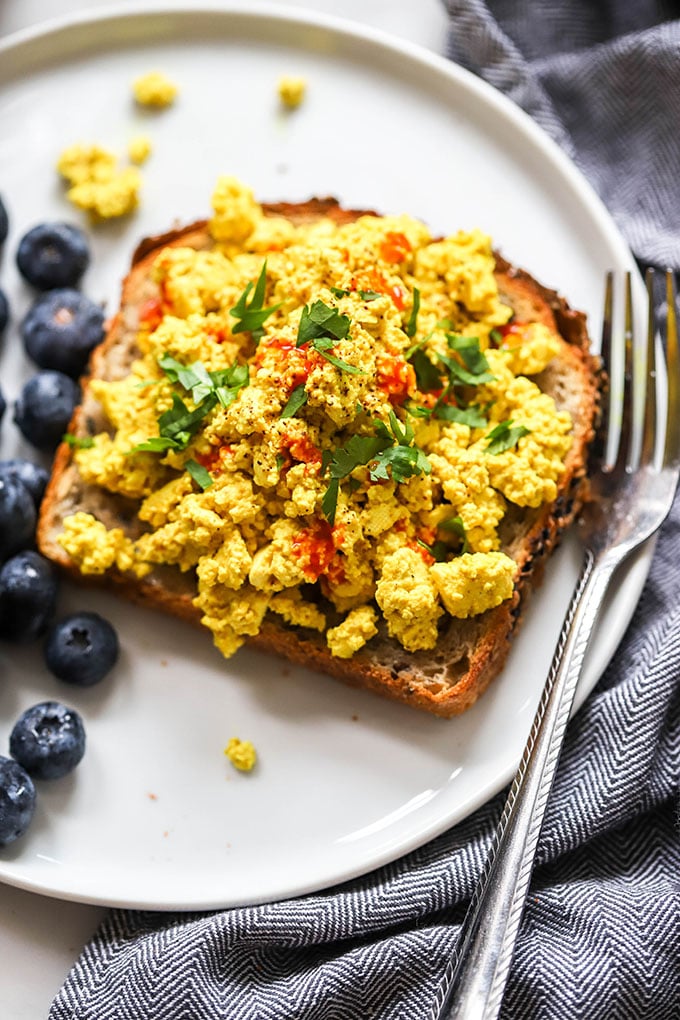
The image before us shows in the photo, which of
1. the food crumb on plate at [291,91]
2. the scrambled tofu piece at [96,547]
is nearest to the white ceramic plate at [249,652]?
the food crumb on plate at [291,91]

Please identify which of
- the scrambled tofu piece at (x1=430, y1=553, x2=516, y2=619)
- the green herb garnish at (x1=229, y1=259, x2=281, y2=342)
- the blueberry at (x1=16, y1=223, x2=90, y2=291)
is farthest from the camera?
the blueberry at (x1=16, y1=223, x2=90, y2=291)

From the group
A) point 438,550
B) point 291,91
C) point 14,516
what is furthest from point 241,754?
point 291,91

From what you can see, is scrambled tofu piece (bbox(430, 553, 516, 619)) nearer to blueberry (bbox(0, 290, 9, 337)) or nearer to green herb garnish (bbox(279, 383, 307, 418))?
green herb garnish (bbox(279, 383, 307, 418))

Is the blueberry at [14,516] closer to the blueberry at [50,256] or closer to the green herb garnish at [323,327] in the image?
the blueberry at [50,256]

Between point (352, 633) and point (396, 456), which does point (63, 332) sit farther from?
point (352, 633)

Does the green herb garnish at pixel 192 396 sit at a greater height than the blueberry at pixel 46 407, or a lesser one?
greater

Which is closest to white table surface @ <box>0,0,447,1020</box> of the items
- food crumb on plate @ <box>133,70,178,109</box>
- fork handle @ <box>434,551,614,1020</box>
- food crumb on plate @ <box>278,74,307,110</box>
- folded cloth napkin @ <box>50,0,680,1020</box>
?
folded cloth napkin @ <box>50,0,680,1020</box>

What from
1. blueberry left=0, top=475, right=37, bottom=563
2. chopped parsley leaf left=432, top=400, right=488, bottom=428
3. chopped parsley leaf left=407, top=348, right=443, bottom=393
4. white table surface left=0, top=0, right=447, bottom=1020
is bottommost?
white table surface left=0, top=0, right=447, bottom=1020
